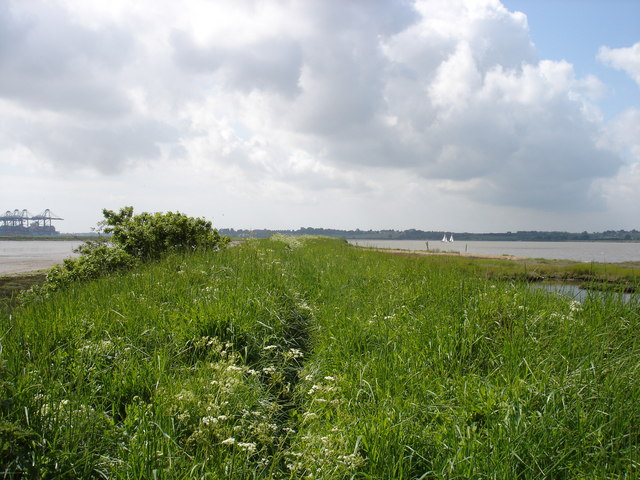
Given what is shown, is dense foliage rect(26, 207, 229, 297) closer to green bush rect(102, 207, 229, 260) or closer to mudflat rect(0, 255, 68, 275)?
green bush rect(102, 207, 229, 260)

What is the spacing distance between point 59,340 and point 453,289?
218 inches

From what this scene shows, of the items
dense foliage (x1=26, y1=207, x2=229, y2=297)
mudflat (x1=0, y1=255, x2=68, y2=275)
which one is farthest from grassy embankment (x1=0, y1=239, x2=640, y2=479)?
mudflat (x1=0, y1=255, x2=68, y2=275)

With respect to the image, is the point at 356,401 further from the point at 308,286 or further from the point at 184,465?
the point at 308,286

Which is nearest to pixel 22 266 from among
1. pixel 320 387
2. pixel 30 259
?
pixel 30 259

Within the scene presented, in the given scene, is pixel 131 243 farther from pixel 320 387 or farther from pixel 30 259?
pixel 30 259

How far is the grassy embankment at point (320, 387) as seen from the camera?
9.29 feet

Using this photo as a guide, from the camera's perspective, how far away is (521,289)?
697 cm

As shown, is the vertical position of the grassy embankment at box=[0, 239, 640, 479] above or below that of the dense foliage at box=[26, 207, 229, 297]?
below

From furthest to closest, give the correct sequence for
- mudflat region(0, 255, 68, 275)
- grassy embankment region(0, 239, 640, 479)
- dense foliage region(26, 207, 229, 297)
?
mudflat region(0, 255, 68, 275), dense foliage region(26, 207, 229, 297), grassy embankment region(0, 239, 640, 479)

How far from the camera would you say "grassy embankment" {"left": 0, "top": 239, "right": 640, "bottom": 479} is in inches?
111

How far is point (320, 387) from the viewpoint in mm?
3875

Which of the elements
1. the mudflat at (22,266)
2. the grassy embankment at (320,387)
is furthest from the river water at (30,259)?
the grassy embankment at (320,387)

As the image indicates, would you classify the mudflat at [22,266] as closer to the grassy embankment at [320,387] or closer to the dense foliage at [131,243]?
the dense foliage at [131,243]

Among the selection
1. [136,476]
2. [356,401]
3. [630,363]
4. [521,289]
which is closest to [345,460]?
[356,401]
